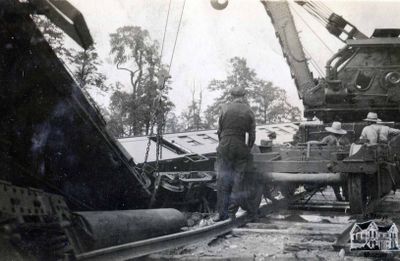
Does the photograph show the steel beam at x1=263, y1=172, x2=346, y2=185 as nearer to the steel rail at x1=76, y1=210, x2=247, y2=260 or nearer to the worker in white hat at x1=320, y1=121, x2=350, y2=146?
the steel rail at x1=76, y1=210, x2=247, y2=260

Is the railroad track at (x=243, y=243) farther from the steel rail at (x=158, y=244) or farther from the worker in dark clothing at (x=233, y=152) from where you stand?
the worker in dark clothing at (x=233, y=152)

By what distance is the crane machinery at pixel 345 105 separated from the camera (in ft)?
20.2

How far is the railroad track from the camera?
12.8 ft

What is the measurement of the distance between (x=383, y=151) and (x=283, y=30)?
5070 millimetres

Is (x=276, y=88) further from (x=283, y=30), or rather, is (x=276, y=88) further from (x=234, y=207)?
(x=234, y=207)

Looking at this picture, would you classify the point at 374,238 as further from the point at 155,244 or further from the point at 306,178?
the point at 306,178

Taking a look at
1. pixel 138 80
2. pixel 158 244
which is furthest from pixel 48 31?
pixel 138 80

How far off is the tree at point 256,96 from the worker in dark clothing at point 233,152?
42057mm

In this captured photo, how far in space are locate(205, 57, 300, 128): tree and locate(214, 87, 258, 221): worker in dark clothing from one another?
42.1 metres

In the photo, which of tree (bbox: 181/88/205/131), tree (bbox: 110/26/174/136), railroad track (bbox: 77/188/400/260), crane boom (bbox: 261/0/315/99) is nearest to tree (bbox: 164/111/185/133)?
tree (bbox: 181/88/205/131)

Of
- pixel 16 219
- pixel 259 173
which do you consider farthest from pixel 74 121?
pixel 259 173

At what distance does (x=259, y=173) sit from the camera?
6.73 m

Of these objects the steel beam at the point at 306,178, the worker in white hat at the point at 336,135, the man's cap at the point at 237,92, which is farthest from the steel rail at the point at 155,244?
the worker in white hat at the point at 336,135

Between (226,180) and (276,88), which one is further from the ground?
(276,88)
